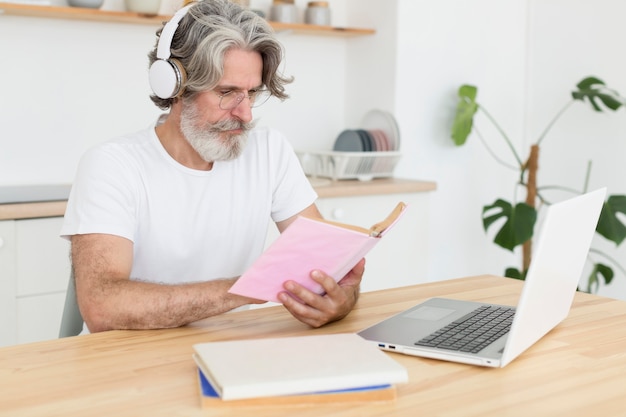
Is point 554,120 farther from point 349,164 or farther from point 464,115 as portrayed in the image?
point 349,164

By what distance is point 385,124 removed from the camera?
3.66m

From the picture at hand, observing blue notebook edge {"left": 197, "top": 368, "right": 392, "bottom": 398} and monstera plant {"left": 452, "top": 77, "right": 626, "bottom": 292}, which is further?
monstera plant {"left": 452, "top": 77, "right": 626, "bottom": 292}

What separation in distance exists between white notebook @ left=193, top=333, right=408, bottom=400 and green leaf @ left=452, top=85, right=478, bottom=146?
2444 millimetres

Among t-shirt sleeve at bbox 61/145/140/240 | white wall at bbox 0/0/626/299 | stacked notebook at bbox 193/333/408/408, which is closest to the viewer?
stacked notebook at bbox 193/333/408/408

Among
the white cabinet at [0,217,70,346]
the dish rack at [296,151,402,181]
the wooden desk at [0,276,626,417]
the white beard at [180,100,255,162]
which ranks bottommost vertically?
the white cabinet at [0,217,70,346]

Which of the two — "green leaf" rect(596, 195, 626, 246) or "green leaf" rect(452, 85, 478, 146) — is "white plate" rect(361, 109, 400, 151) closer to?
"green leaf" rect(452, 85, 478, 146)

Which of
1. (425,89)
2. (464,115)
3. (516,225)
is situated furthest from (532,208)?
(425,89)

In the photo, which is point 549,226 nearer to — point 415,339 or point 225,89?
point 415,339

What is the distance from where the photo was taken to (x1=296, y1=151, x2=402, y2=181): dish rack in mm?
3441

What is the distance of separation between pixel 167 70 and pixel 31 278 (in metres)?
1.11

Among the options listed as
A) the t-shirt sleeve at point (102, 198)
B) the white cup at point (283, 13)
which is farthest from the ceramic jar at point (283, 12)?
the t-shirt sleeve at point (102, 198)

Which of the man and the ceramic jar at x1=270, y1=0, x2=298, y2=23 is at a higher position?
the ceramic jar at x1=270, y1=0, x2=298, y2=23

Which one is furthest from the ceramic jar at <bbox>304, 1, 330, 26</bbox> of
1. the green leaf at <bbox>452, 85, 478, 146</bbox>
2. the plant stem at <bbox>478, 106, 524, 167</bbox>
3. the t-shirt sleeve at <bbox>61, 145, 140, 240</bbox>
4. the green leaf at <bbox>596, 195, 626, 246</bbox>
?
the t-shirt sleeve at <bbox>61, 145, 140, 240</bbox>

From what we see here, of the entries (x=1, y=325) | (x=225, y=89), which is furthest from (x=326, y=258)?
(x=1, y=325)
